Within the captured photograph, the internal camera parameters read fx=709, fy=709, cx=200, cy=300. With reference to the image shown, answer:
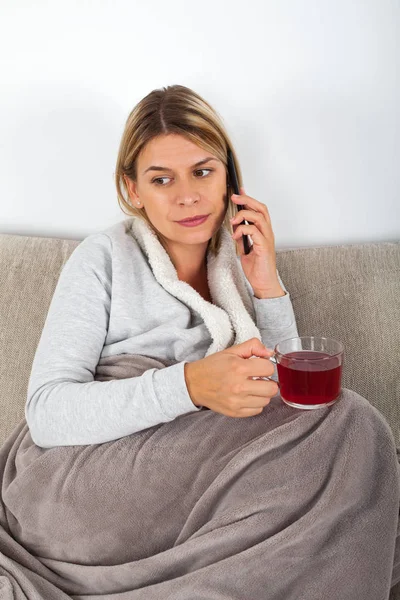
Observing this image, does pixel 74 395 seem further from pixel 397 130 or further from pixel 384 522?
pixel 397 130

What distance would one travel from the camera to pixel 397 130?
6.07ft

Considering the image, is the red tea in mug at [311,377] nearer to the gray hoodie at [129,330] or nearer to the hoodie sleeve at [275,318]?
the gray hoodie at [129,330]

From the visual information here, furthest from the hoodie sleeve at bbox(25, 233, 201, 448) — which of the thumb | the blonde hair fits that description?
the blonde hair

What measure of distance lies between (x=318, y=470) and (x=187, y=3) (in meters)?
1.24

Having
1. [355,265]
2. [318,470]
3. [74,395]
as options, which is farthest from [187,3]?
[318,470]

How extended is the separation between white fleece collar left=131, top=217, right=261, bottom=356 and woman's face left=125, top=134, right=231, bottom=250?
0.06 meters

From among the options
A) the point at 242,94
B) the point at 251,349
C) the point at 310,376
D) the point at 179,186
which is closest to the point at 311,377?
the point at 310,376

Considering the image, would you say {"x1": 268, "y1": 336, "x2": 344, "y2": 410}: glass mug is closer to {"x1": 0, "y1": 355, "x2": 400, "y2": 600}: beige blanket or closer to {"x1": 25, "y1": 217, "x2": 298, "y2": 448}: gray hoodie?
{"x1": 0, "y1": 355, "x2": 400, "y2": 600}: beige blanket

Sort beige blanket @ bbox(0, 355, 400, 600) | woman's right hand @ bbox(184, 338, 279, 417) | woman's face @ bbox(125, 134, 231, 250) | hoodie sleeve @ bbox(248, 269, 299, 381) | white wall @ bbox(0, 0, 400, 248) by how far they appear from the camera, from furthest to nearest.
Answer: white wall @ bbox(0, 0, 400, 248) < hoodie sleeve @ bbox(248, 269, 299, 381) < woman's face @ bbox(125, 134, 231, 250) < woman's right hand @ bbox(184, 338, 279, 417) < beige blanket @ bbox(0, 355, 400, 600)

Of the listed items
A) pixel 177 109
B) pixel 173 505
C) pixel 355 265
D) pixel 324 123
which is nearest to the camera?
pixel 173 505

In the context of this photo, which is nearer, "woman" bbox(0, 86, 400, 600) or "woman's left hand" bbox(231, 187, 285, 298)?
"woman" bbox(0, 86, 400, 600)

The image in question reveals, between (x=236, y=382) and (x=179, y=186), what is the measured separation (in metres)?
0.51

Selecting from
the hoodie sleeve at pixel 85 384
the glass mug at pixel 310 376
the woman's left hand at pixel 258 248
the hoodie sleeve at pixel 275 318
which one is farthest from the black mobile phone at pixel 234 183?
the glass mug at pixel 310 376

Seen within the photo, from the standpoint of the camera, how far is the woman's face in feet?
4.87
